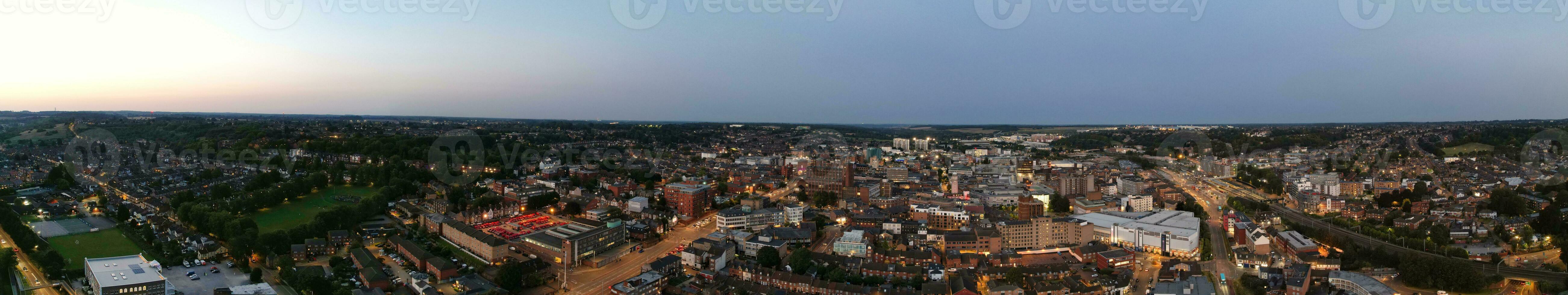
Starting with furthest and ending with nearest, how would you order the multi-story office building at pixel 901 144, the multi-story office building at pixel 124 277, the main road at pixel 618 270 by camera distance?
1. the multi-story office building at pixel 901 144
2. the main road at pixel 618 270
3. the multi-story office building at pixel 124 277


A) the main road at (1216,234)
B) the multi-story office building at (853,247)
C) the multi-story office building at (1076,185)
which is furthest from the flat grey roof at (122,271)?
the multi-story office building at (1076,185)

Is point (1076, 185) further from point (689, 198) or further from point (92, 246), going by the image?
point (92, 246)

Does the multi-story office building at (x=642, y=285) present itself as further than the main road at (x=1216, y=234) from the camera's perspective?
No

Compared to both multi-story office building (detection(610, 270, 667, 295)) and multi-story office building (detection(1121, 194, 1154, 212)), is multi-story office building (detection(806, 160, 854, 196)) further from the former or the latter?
multi-story office building (detection(610, 270, 667, 295))

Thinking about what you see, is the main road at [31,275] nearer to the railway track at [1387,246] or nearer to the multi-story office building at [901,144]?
the railway track at [1387,246]

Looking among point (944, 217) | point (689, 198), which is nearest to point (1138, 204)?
point (944, 217)

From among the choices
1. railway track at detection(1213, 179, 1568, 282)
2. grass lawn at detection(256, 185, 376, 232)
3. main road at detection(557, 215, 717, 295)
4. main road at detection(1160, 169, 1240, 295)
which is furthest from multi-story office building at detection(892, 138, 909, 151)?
main road at detection(557, 215, 717, 295)
